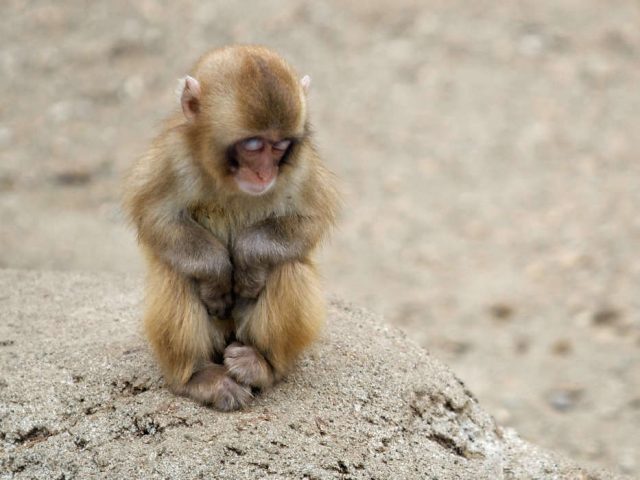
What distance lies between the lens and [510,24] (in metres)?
15.7

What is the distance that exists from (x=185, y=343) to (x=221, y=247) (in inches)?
19.9

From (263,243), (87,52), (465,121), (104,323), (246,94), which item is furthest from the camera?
(87,52)

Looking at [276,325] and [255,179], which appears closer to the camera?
[255,179]

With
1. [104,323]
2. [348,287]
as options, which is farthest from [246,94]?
[348,287]

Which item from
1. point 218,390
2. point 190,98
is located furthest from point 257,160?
point 218,390

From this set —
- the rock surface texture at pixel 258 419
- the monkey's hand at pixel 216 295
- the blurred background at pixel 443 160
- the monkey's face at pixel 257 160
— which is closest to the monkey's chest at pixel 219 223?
the monkey's hand at pixel 216 295

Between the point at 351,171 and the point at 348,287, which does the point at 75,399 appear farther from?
the point at 351,171

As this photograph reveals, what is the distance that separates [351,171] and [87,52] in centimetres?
428

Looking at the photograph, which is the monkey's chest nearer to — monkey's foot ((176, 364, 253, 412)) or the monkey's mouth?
the monkey's mouth

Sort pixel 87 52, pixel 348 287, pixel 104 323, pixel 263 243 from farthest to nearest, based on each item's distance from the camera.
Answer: pixel 87 52 < pixel 348 287 < pixel 104 323 < pixel 263 243

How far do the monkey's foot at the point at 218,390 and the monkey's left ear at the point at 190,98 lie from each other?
1256 mm

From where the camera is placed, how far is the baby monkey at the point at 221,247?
209 inches

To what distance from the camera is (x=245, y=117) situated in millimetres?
5031

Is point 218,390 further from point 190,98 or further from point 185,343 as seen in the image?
point 190,98
